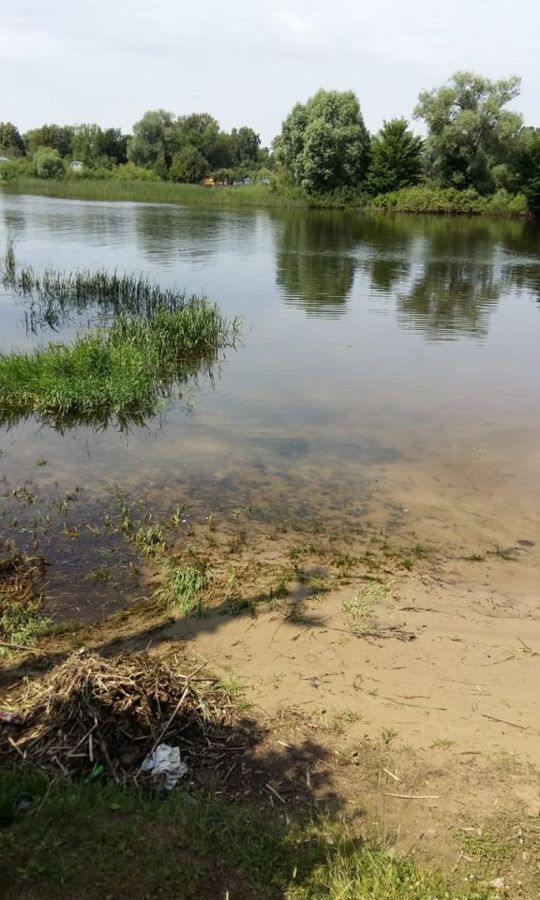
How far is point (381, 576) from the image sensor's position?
6.79 metres

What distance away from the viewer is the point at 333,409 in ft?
40.9

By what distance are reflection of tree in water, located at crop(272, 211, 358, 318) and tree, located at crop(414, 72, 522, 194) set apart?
73.4ft

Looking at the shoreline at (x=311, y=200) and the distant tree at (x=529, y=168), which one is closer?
the shoreline at (x=311, y=200)

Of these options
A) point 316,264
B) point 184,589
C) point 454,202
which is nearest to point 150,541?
point 184,589

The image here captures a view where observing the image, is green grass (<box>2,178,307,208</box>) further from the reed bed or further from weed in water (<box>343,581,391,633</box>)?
weed in water (<box>343,581,391,633</box>)

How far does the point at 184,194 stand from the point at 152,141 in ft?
121

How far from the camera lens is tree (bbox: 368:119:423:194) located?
67.8m

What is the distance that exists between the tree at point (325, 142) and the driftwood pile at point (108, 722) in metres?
68.6

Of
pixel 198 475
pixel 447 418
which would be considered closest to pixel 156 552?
pixel 198 475

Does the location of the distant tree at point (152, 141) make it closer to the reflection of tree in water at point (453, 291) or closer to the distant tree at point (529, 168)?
the distant tree at point (529, 168)

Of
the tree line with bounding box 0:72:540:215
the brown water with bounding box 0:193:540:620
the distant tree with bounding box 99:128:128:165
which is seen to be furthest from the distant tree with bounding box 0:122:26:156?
the brown water with bounding box 0:193:540:620

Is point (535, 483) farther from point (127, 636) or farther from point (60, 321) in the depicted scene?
point (60, 321)

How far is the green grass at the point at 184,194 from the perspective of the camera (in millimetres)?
67875

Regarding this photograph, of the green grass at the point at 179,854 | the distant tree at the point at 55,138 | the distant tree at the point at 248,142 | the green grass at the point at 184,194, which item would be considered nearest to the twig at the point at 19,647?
the green grass at the point at 179,854
